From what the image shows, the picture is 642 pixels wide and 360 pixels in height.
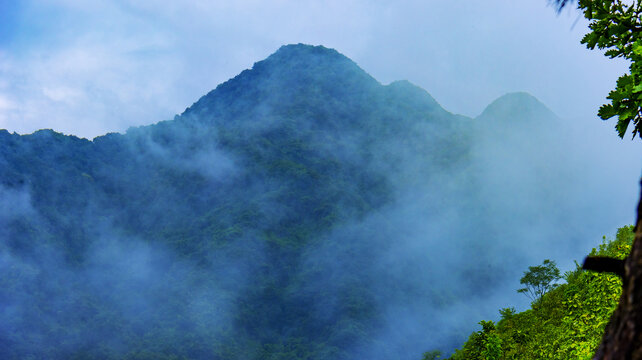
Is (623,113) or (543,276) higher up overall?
(543,276)

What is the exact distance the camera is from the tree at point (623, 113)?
189 centimetres

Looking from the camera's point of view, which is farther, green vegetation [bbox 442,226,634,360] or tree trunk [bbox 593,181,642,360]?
green vegetation [bbox 442,226,634,360]

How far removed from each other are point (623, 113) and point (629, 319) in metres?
2.88

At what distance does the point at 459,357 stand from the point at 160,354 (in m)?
145

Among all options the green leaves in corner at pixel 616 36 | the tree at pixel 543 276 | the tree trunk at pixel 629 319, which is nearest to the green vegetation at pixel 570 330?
the green leaves in corner at pixel 616 36

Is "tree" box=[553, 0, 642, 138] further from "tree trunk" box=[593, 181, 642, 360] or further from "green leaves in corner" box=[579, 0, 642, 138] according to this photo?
"tree trunk" box=[593, 181, 642, 360]

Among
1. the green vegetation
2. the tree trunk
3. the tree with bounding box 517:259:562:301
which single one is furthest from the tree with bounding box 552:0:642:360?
the tree with bounding box 517:259:562:301

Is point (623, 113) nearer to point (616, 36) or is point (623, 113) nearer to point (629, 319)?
point (616, 36)

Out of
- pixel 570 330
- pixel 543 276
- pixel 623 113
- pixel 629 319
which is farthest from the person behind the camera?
pixel 543 276

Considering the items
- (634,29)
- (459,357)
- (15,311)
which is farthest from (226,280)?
(634,29)

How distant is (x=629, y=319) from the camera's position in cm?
190

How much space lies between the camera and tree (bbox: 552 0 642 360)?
189 cm

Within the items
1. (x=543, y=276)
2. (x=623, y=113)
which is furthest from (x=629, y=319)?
(x=543, y=276)

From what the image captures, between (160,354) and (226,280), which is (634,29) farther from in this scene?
(226,280)
